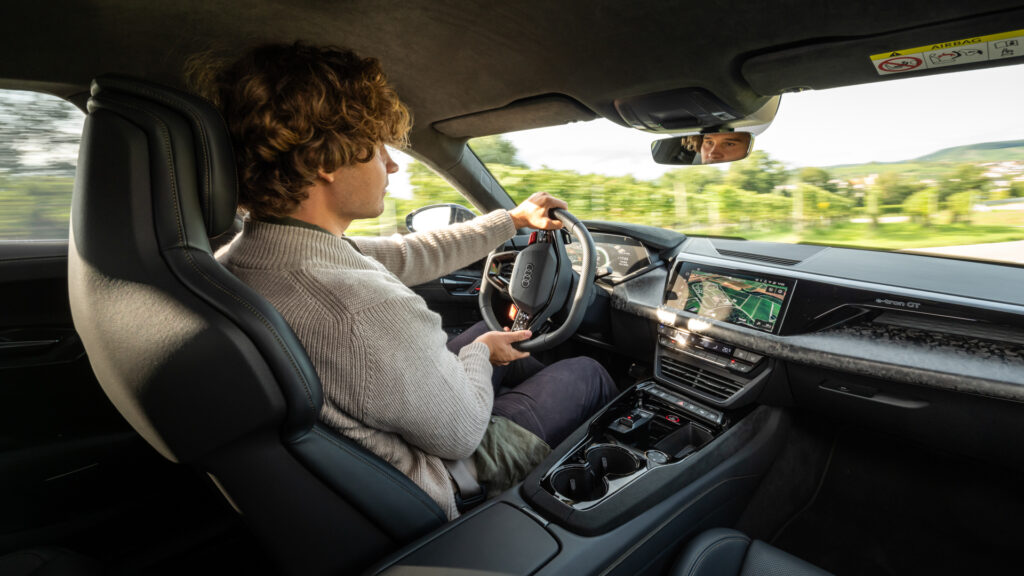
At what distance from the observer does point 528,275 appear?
209 centimetres

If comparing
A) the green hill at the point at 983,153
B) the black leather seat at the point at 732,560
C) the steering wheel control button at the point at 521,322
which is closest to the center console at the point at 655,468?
the black leather seat at the point at 732,560

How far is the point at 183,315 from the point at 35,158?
1856 millimetres

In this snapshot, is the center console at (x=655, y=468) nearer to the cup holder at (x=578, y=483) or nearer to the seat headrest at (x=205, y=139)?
the cup holder at (x=578, y=483)

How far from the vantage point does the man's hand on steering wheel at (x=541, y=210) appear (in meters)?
→ 1.98

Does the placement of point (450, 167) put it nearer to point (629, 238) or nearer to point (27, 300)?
point (629, 238)

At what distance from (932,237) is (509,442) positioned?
1627 mm

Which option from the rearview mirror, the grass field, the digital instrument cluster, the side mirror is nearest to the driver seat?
the digital instrument cluster

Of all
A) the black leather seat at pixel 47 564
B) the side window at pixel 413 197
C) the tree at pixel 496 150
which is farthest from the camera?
the side window at pixel 413 197

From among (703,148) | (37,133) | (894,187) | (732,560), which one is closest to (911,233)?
(894,187)

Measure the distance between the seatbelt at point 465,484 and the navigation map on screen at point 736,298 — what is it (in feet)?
3.82

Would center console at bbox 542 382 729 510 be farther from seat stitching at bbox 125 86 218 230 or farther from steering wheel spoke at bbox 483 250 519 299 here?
seat stitching at bbox 125 86 218 230

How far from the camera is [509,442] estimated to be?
1.58 meters

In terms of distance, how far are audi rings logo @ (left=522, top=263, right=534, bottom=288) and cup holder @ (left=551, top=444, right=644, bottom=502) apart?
0.67 metres

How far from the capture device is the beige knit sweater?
111cm
